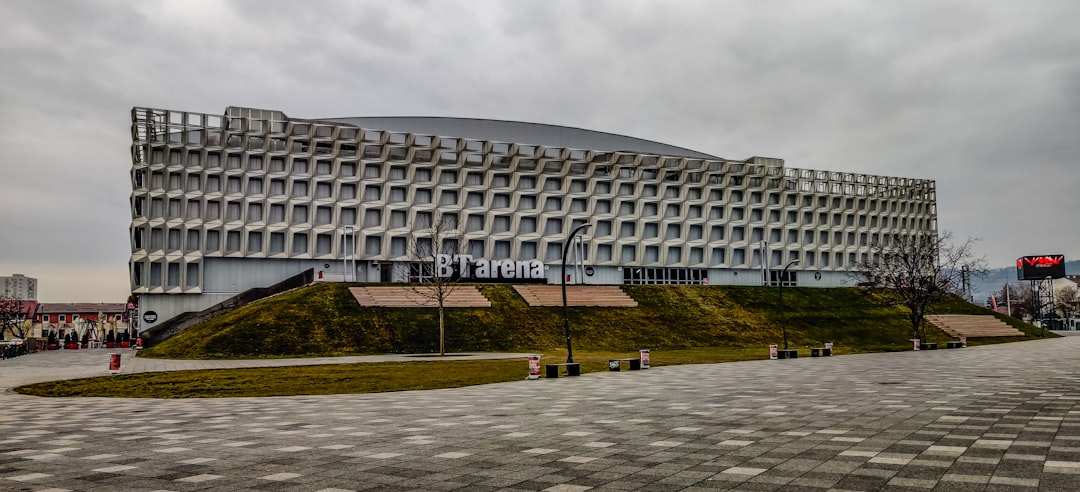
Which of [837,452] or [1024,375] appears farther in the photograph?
[1024,375]

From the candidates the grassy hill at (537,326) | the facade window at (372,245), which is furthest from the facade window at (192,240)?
the grassy hill at (537,326)

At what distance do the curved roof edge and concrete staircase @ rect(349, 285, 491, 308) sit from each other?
38.6 m

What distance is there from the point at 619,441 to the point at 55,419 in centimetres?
1438

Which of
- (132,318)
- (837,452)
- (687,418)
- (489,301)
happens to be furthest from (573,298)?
(132,318)

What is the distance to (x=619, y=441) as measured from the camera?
520 inches

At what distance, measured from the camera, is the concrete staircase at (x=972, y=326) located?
76.0 m

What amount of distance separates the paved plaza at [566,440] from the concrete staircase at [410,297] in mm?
39437

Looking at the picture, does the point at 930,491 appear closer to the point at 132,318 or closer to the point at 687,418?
the point at 687,418

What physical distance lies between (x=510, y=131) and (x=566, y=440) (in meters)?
97.5

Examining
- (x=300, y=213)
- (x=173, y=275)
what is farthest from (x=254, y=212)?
(x=173, y=275)

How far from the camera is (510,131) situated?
356 feet

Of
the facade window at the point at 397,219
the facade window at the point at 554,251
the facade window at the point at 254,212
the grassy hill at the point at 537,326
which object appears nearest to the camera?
the grassy hill at the point at 537,326

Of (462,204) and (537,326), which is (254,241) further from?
(537,326)

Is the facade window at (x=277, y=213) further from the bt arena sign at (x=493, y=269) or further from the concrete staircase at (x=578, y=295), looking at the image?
the concrete staircase at (x=578, y=295)
